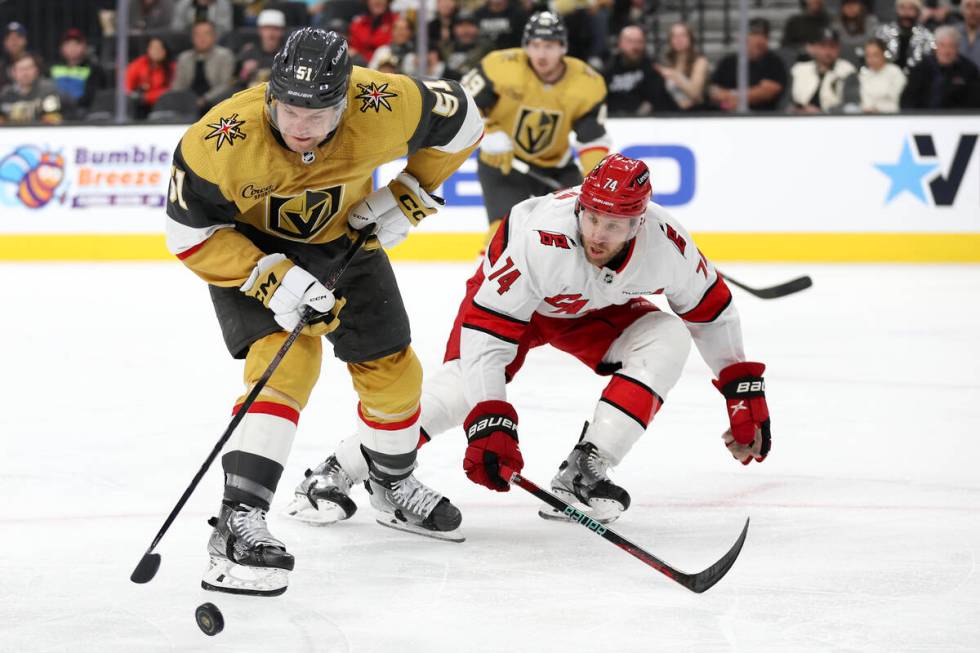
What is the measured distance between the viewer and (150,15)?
9406 mm

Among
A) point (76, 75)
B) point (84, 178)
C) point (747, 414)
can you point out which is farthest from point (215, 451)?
point (76, 75)

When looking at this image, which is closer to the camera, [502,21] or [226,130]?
[226,130]

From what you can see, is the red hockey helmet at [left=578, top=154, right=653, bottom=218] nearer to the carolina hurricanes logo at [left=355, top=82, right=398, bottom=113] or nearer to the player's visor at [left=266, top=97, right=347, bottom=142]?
the carolina hurricanes logo at [left=355, top=82, right=398, bottom=113]

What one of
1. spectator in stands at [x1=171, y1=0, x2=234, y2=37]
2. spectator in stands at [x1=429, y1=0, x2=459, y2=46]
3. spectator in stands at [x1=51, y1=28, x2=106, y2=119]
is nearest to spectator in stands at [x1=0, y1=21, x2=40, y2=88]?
spectator in stands at [x1=51, y1=28, x2=106, y2=119]

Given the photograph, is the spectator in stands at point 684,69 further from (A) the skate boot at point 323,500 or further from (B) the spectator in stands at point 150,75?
(A) the skate boot at point 323,500

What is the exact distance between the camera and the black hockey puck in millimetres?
2396

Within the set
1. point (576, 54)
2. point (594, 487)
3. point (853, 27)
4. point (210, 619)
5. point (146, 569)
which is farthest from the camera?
point (576, 54)

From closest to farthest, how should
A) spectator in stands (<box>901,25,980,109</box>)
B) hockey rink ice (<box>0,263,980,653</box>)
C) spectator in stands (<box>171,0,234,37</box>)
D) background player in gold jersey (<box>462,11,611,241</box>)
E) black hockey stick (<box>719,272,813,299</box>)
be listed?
hockey rink ice (<box>0,263,980,653</box>) < black hockey stick (<box>719,272,813,299</box>) < background player in gold jersey (<box>462,11,611,241</box>) < spectator in stands (<box>901,25,980,109</box>) < spectator in stands (<box>171,0,234,37</box>)

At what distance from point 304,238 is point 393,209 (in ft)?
0.75

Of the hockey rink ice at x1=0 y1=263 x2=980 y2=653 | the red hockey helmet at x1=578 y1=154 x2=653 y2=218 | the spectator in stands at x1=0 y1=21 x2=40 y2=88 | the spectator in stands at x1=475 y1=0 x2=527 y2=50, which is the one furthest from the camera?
the spectator in stands at x1=0 y1=21 x2=40 y2=88

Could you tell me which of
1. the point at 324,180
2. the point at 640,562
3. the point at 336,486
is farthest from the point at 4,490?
the point at 640,562

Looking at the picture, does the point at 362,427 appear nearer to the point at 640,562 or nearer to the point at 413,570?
the point at 413,570

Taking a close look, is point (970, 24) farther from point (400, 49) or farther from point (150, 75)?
point (150, 75)

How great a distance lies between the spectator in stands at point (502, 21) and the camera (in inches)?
354
